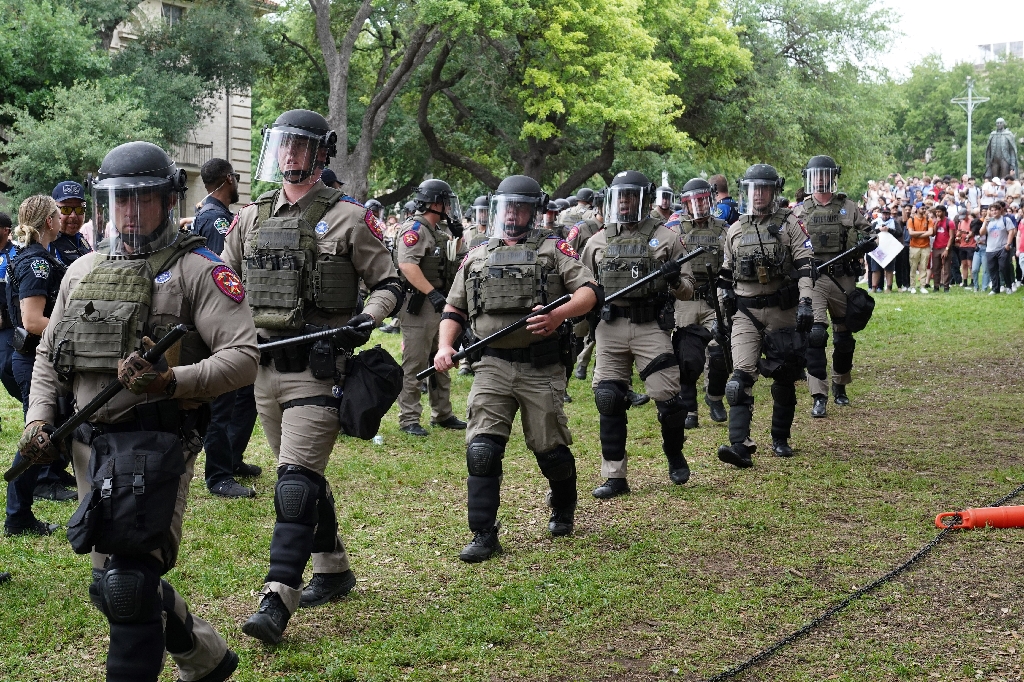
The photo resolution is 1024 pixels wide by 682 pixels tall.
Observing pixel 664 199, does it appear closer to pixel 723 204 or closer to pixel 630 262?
pixel 723 204

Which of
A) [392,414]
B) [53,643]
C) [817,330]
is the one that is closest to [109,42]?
[392,414]

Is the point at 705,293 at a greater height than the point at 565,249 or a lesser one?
lesser

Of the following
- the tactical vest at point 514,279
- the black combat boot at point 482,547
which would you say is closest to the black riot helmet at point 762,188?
the tactical vest at point 514,279

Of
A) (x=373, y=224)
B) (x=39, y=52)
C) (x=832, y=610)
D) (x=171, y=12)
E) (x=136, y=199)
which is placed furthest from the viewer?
(x=171, y=12)

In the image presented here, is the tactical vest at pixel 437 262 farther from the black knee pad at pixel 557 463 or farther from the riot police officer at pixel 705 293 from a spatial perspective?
the black knee pad at pixel 557 463

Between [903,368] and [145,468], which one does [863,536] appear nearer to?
[145,468]

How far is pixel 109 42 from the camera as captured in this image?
100ft

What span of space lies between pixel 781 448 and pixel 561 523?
3.02 m

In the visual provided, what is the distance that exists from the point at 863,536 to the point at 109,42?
28.9m

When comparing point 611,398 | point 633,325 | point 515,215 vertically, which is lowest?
point 611,398

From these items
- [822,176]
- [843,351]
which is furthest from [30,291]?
[843,351]

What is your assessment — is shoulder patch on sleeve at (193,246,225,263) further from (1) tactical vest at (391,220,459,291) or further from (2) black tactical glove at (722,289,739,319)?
(1) tactical vest at (391,220,459,291)

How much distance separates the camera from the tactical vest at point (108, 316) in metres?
3.79

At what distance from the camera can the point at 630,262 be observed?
7824 mm
